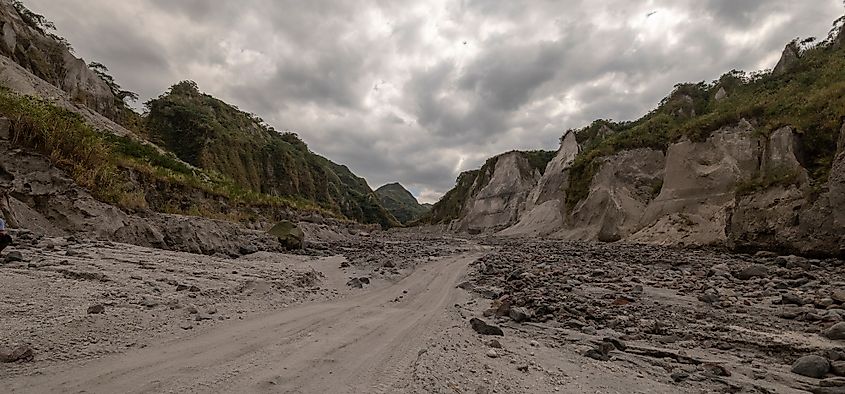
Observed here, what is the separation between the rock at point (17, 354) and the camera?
2473 millimetres

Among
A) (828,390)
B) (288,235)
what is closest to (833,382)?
(828,390)

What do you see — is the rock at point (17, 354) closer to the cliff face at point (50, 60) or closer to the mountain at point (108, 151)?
the mountain at point (108, 151)

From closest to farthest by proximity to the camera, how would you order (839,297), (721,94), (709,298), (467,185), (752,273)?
(839,297) → (709,298) → (752,273) → (721,94) → (467,185)

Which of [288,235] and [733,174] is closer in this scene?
[288,235]

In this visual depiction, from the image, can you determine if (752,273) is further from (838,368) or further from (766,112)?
(766,112)

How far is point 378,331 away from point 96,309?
2.73m

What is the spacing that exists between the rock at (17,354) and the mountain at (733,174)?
41.9ft

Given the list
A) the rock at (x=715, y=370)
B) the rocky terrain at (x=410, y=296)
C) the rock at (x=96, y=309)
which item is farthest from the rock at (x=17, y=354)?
the rock at (x=715, y=370)

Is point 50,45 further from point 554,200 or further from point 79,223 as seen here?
point 554,200

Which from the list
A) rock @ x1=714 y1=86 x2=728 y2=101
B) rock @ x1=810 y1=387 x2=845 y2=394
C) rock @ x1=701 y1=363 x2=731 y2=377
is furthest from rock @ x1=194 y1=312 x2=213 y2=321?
rock @ x1=714 y1=86 x2=728 y2=101

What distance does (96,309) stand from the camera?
350cm

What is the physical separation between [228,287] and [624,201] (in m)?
22.6

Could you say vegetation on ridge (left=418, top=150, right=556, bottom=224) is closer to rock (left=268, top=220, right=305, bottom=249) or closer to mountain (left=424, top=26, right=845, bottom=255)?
mountain (left=424, top=26, right=845, bottom=255)

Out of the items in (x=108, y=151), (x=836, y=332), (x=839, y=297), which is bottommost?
(x=836, y=332)
